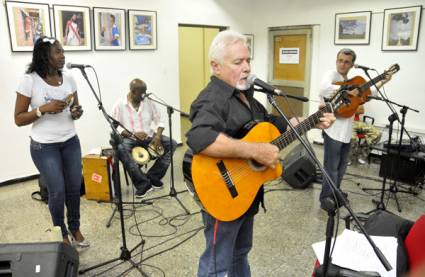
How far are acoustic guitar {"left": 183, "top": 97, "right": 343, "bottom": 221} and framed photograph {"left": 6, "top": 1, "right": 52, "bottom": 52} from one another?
323cm

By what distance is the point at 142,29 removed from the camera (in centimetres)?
490

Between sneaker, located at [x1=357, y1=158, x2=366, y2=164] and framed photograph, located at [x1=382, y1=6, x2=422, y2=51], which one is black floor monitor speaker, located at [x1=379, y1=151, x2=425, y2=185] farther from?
framed photograph, located at [x1=382, y1=6, x2=422, y2=51]

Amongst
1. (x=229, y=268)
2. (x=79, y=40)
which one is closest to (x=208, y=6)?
(x=79, y=40)

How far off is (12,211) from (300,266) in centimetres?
275

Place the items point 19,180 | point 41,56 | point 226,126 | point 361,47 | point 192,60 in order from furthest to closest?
point 192,60 → point 361,47 → point 19,180 → point 41,56 → point 226,126

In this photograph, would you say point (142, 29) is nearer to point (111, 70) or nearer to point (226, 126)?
point (111, 70)

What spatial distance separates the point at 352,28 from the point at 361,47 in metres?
0.30

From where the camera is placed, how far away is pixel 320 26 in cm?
541

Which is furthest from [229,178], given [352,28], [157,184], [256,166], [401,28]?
[352,28]

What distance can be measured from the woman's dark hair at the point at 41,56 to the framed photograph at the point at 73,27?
81.2 inches

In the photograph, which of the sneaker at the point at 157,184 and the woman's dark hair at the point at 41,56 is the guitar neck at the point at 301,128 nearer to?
the woman's dark hair at the point at 41,56

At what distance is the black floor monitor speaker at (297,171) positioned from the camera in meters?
3.90

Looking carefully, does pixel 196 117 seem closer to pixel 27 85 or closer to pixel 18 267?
pixel 18 267

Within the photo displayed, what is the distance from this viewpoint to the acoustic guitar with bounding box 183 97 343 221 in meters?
1.60
